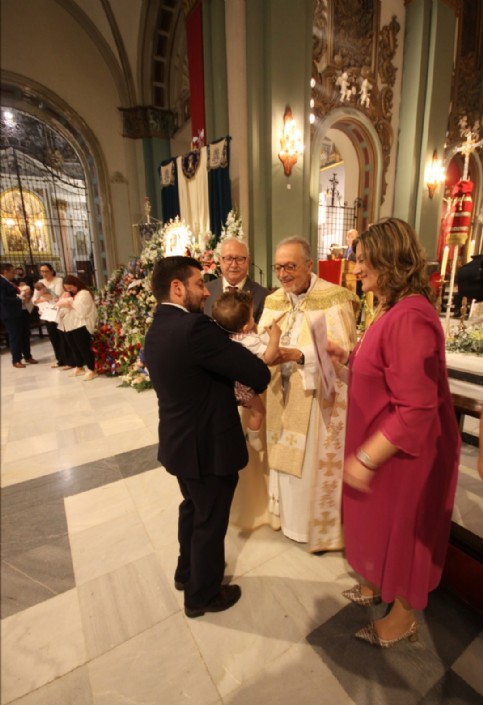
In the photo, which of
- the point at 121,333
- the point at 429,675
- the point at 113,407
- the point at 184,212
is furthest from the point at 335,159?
the point at 429,675

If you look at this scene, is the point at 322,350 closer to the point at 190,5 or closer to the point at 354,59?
the point at 190,5

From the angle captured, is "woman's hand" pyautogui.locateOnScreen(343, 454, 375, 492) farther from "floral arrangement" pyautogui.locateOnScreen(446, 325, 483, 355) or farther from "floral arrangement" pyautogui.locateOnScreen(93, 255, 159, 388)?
"floral arrangement" pyautogui.locateOnScreen(93, 255, 159, 388)

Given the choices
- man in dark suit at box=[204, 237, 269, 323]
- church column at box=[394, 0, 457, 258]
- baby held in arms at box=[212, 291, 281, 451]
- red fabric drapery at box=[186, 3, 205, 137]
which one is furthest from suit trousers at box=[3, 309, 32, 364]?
church column at box=[394, 0, 457, 258]

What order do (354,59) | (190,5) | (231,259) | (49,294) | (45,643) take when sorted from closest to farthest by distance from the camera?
(45,643) < (231,259) < (49,294) < (190,5) < (354,59)

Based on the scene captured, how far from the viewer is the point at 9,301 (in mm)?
1635

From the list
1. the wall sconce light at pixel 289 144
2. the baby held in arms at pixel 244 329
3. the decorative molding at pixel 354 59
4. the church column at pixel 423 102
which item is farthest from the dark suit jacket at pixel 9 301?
the church column at pixel 423 102

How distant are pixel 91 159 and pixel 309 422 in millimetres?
11654

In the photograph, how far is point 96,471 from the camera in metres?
3.27

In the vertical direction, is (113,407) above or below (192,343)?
below

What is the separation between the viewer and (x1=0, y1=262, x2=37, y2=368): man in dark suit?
4.93 feet

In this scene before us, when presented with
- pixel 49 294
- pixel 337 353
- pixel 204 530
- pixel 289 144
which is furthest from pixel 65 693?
pixel 289 144

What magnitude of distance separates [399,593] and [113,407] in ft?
13.1

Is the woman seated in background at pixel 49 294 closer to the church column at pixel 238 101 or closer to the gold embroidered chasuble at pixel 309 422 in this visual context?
the church column at pixel 238 101

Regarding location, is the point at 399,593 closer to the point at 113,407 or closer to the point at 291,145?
the point at 113,407
